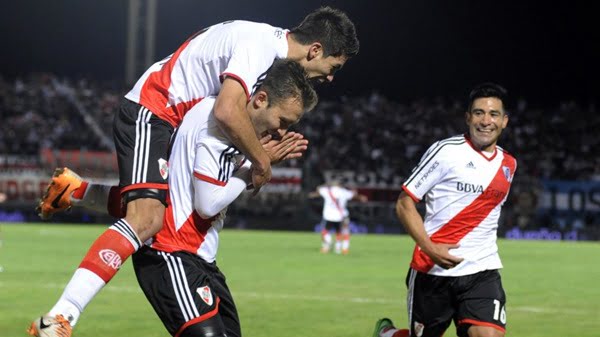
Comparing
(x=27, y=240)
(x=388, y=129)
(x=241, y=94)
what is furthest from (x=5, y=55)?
(x=241, y=94)

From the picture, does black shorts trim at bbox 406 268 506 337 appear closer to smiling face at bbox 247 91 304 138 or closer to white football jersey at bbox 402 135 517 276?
white football jersey at bbox 402 135 517 276

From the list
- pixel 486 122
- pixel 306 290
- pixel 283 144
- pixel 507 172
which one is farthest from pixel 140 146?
pixel 306 290

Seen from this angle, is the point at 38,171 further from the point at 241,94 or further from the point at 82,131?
the point at 241,94

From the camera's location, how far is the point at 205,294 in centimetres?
480

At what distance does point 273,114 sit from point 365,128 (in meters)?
38.1

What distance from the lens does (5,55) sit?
152ft

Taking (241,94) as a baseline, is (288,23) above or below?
below

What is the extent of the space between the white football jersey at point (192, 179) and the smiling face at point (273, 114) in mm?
227

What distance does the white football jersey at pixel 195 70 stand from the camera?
6074mm

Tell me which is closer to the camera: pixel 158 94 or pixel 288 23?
pixel 158 94

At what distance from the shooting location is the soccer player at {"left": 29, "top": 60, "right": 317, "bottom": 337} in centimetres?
478

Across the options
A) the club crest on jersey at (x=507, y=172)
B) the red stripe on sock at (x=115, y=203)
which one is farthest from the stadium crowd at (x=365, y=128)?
the red stripe on sock at (x=115, y=203)

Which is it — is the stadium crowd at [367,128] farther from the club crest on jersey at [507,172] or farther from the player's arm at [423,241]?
the player's arm at [423,241]

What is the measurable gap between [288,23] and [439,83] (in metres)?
7.23
